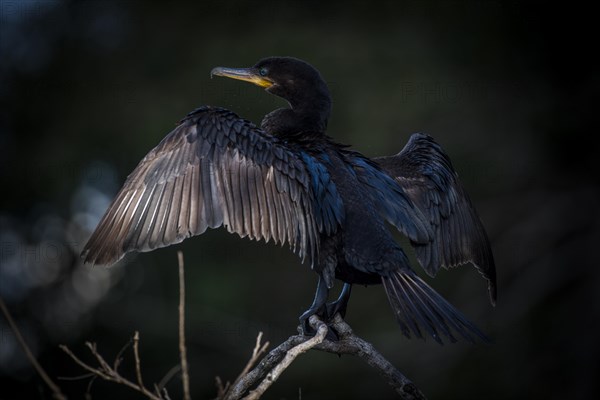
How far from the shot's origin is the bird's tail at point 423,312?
362cm

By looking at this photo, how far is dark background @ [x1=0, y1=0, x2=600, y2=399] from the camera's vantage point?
10398 millimetres

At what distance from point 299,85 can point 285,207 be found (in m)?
0.97

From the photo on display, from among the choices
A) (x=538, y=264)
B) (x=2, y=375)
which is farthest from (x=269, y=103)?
(x=2, y=375)

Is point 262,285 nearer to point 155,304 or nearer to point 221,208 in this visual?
point 155,304

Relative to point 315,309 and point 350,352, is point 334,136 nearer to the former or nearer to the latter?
point 315,309

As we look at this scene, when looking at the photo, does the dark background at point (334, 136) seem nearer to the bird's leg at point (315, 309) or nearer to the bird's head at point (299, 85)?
the bird's head at point (299, 85)

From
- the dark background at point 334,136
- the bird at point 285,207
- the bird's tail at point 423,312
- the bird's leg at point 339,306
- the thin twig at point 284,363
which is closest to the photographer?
the thin twig at point 284,363

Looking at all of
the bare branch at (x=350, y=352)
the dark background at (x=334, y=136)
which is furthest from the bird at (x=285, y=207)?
the dark background at (x=334, y=136)

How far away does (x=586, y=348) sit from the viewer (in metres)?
10.1

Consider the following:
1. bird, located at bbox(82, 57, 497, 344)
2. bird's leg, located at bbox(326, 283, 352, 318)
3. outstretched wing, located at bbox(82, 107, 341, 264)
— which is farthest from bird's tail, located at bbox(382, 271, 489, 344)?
outstretched wing, located at bbox(82, 107, 341, 264)

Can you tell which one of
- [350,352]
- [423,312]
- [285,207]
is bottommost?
[350,352]

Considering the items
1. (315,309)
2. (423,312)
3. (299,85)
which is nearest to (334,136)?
(299,85)

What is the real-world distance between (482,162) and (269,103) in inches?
107

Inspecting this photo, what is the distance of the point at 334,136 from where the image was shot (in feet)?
34.2
